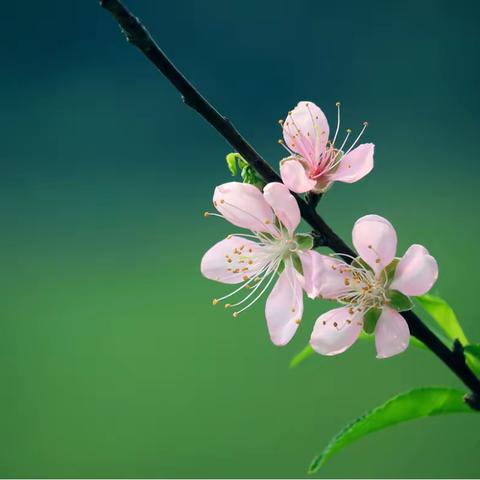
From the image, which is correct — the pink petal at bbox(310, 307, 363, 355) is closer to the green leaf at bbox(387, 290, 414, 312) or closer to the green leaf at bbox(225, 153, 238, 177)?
the green leaf at bbox(387, 290, 414, 312)

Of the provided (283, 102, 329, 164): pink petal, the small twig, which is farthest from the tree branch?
(283, 102, 329, 164): pink petal

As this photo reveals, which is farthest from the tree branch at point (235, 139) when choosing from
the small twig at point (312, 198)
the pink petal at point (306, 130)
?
the pink petal at point (306, 130)

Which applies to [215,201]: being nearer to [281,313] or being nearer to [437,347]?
[281,313]

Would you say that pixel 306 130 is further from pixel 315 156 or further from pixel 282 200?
pixel 282 200

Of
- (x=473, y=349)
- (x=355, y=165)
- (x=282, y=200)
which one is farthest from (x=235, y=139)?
(x=473, y=349)

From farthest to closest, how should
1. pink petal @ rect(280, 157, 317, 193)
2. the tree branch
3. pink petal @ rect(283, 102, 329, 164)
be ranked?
pink petal @ rect(283, 102, 329, 164) < pink petal @ rect(280, 157, 317, 193) < the tree branch

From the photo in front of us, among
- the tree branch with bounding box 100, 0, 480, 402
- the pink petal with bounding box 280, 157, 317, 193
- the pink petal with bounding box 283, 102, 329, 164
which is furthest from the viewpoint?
the pink petal with bounding box 283, 102, 329, 164
